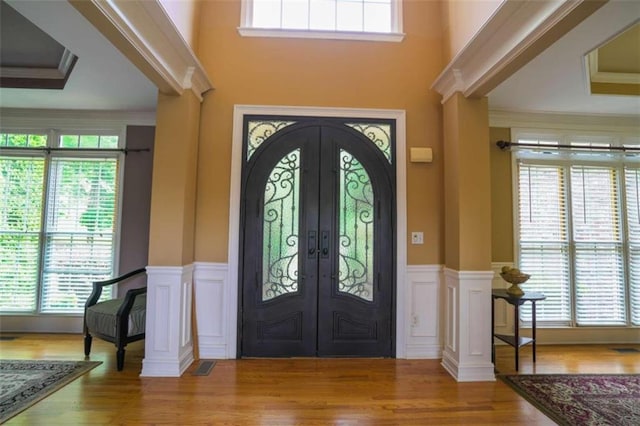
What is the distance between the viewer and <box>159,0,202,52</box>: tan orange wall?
2.81 meters

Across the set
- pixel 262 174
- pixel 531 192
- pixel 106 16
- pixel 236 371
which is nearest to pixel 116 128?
pixel 262 174

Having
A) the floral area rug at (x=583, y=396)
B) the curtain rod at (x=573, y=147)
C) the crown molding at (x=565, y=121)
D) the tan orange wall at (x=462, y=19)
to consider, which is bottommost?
the floral area rug at (x=583, y=396)

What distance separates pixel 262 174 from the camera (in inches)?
136

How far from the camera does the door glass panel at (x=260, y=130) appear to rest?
351 cm

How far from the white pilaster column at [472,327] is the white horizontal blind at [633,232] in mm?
2265

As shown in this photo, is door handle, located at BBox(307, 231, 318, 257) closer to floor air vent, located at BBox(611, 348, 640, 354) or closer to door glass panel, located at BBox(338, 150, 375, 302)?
door glass panel, located at BBox(338, 150, 375, 302)

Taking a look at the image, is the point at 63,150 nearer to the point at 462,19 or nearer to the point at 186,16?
the point at 186,16

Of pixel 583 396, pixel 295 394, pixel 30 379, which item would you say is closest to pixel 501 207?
pixel 583 396

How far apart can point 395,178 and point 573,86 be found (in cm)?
185

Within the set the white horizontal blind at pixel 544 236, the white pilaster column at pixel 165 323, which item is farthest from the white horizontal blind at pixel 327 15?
the white pilaster column at pixel 165 323

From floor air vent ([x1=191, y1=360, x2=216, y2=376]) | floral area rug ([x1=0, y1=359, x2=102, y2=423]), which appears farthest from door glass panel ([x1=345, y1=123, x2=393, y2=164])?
floral area rug ([x1=0, y1=359, x2=102, y2=423])

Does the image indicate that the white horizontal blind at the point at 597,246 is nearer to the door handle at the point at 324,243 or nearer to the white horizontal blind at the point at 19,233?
the door handle at the point at 324,243

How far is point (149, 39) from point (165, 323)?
227 cm

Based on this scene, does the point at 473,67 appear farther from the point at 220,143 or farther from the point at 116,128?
the point at 116,128
